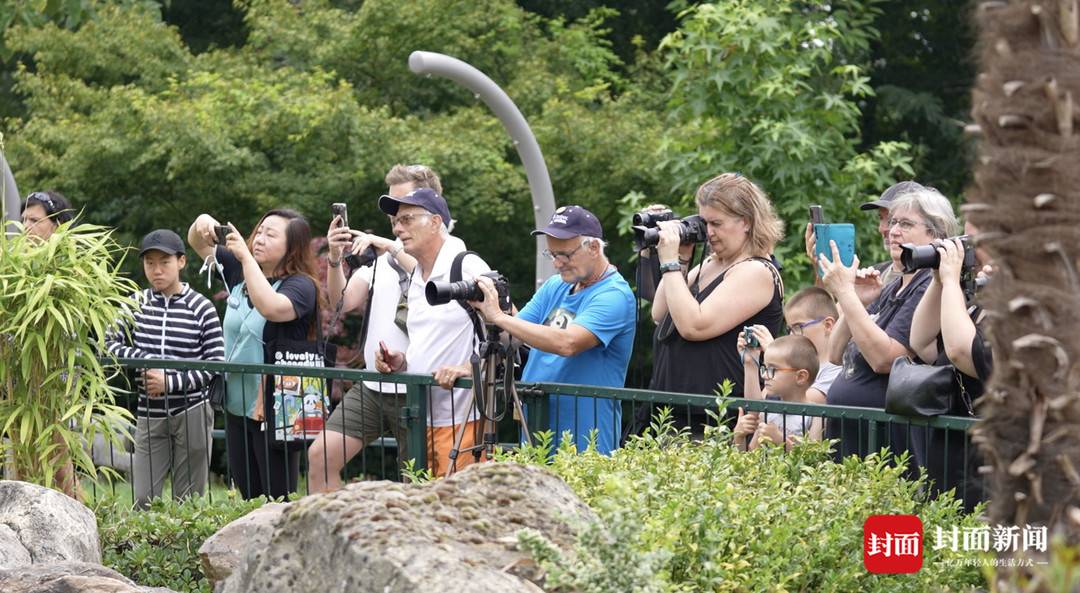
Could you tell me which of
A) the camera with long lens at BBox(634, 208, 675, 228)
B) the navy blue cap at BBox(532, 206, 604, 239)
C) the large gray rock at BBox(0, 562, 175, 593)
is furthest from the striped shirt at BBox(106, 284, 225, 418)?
the camera with long lens at BBox(634, 208, 675, 228)

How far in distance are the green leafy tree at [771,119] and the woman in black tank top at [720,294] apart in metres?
5.68

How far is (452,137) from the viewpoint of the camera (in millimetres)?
14383

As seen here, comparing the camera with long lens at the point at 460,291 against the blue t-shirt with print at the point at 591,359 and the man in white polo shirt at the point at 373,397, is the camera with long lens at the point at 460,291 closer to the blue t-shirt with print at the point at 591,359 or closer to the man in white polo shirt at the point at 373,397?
the blue t-shirt with print at the point at 591,359

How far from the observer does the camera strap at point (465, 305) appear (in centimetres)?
674

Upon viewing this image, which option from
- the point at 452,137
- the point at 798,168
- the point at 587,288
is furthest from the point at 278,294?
the point at 452,137

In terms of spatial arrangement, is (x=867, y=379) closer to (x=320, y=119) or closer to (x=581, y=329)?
(x=581, y=329)

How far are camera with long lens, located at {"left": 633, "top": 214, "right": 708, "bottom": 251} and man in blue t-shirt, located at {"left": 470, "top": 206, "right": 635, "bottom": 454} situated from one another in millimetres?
184

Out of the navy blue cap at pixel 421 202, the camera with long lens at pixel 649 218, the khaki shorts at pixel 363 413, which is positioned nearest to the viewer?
the camera with long lens at pixel 649 218

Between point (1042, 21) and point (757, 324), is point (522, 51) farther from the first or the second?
point (1042, 21)

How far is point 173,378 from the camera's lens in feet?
25.1

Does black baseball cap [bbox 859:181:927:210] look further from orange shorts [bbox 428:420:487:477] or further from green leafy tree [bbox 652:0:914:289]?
green leafy tree [bbox 652:0:914:289]

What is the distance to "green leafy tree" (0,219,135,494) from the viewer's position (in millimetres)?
6730

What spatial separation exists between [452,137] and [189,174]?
2541mm

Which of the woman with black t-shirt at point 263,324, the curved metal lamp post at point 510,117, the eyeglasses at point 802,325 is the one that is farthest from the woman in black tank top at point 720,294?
the curved metal lamp post at point 510,117
